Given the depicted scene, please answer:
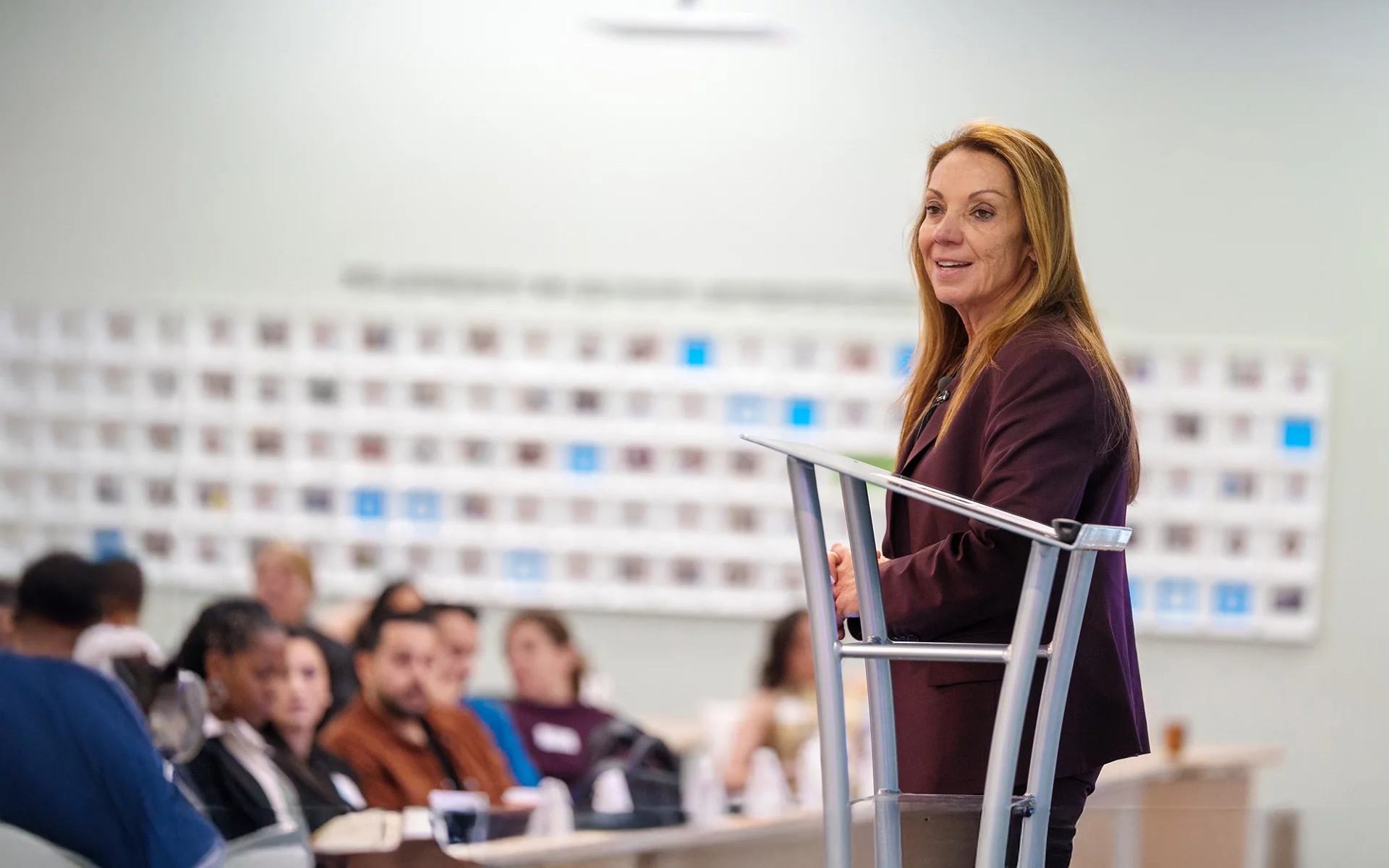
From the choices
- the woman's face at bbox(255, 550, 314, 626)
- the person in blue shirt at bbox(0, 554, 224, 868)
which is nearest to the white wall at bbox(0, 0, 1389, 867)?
the woman's face at bbox(255, 550, 314, 626)

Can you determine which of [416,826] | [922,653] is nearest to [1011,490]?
[922,653]

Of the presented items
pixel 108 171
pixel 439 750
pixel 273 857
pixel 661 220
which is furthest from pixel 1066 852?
pixel 108 171

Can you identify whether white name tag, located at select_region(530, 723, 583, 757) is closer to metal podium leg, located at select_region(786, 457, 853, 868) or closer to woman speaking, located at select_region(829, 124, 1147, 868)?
woman speaking, located at select_region(829, 124, 1147, 868)

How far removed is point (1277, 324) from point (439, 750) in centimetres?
331

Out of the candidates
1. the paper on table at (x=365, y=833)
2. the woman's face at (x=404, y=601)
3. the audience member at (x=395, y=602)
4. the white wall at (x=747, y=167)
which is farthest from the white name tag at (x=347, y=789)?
the paper on table at (x=365, y=833)

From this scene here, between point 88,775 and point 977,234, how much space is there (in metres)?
1.92

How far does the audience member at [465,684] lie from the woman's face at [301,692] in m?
0.42

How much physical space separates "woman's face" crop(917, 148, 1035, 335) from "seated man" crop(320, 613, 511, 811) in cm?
309

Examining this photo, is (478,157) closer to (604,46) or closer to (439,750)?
(604,46)

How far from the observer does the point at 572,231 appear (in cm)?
539

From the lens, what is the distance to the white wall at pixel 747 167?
5266 mm

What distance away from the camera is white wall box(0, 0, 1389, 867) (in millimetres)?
5266

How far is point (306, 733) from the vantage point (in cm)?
413

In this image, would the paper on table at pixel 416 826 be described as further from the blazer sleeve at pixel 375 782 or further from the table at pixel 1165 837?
the blazer sleeve at pixel 375 782
